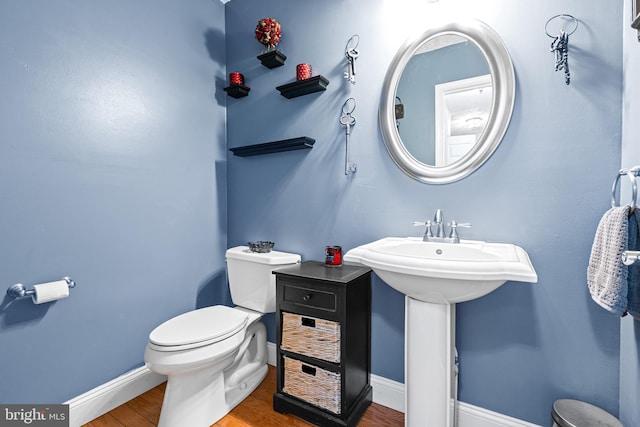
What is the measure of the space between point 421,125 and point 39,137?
1817mm

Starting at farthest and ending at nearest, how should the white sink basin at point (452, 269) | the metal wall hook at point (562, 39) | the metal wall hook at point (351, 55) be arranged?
1. the metal wall hook at point (351, 55)
2. the metal wall hook at point (562, 39)
3. the white sink basin at point (452, 269)

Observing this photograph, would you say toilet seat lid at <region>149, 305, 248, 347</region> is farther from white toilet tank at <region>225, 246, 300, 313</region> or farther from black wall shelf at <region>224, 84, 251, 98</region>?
black wall shelf at <region>224, 84, 251, 98</region>

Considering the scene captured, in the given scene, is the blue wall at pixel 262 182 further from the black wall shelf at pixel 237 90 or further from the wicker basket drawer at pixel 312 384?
the wicker basket drawer at pixel 312 384

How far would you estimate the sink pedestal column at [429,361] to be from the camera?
45.7 inches

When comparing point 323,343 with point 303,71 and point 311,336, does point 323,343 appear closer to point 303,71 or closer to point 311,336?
point 311,336

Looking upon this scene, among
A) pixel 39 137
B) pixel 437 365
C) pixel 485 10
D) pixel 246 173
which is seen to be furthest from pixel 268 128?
pixel 437 365

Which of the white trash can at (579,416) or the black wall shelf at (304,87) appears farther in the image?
the black wall shelf at (304,87)

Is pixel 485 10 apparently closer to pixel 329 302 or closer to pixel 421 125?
pixel 421 125

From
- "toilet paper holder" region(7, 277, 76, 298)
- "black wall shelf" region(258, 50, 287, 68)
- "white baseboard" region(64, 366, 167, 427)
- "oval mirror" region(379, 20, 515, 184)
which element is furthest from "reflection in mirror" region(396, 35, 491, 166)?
"white baseboard" region(64, 366, 167, 427)

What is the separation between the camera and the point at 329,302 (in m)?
1.38

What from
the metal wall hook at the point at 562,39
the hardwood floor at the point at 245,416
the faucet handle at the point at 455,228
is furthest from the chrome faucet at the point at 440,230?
the hardwood floor at the point at 245,416

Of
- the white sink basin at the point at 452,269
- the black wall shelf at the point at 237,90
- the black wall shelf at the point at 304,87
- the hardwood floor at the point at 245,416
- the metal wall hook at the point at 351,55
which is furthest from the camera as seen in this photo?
the black wall shelf at the point at 237,90

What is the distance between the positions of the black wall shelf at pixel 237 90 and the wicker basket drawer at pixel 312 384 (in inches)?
69.2

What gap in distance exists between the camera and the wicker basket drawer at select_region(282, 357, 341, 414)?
139cm
